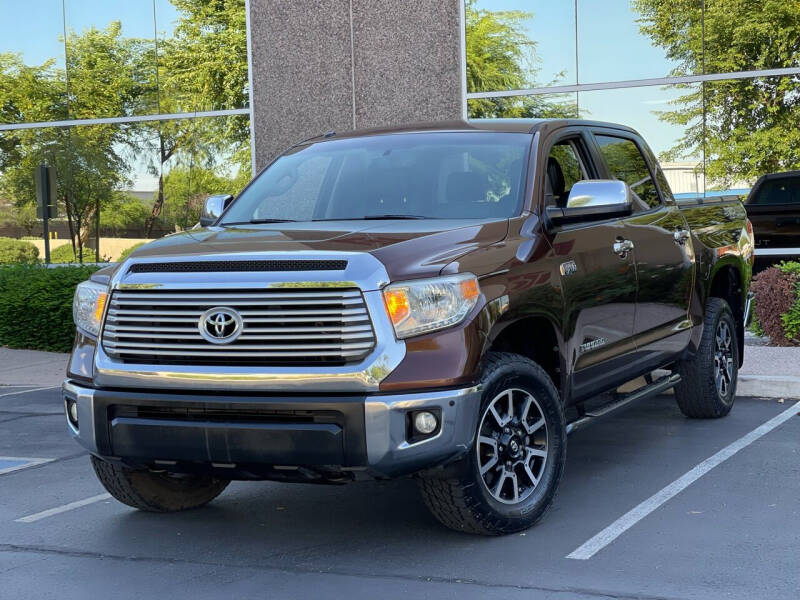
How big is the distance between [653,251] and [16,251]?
13.2m

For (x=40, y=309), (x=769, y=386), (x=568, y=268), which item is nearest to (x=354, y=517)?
(x=568, y=268)

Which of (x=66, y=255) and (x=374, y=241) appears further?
(x=66, y=255)

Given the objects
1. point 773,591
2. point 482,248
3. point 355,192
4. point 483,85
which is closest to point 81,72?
point 483,85

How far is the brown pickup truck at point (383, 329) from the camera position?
16.5 ft

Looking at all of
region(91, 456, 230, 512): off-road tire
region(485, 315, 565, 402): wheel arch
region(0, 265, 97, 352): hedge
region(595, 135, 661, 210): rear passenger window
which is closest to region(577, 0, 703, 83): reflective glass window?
region(0, 265, 97, 352): hedge

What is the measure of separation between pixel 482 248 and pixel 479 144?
49.3 inches

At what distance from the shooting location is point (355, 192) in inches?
257

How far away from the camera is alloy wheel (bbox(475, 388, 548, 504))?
546 centimetres

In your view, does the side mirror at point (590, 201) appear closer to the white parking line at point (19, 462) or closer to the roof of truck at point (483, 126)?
the roof of truck at point (483, 126)

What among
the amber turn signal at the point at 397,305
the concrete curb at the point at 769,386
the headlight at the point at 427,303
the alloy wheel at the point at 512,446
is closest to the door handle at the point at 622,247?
the alloy wheel at the point at 512,446

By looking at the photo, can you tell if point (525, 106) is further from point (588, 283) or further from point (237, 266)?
point (237, 266)

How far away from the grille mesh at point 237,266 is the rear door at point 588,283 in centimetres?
136

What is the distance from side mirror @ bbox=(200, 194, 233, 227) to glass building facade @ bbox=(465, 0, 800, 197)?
812 centimetres

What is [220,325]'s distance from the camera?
17.0 ft
